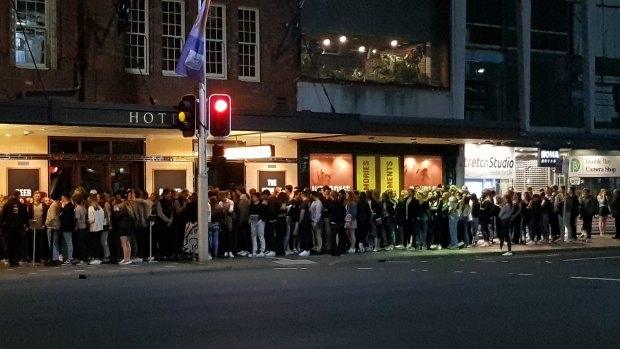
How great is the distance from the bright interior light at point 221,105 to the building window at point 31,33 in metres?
6.18

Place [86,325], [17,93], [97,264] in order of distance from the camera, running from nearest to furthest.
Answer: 1. [86,325]
2. [97,264]
3. [17,93]

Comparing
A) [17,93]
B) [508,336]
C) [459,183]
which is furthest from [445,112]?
[508,336]

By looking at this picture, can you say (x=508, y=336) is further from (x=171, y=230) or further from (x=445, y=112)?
(x=445, y=112)

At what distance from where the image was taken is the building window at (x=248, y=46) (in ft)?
89.2

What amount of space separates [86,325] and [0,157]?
13.8 meters

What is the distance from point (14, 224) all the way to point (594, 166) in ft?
76.3

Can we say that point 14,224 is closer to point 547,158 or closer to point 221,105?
point 221,105

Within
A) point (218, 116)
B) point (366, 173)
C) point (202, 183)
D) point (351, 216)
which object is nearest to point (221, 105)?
point (218, 116)

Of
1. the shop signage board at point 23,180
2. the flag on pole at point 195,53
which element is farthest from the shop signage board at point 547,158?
the shop signage board at point 23,180

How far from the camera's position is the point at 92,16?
24.3m

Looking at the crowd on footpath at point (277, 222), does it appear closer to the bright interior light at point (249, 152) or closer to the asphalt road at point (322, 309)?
the bright interior light at point (249, 152)

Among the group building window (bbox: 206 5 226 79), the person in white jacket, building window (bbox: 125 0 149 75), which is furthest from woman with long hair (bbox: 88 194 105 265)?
the person in white jacket

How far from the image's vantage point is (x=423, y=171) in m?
31.2

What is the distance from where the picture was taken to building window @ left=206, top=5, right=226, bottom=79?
87.0ft
